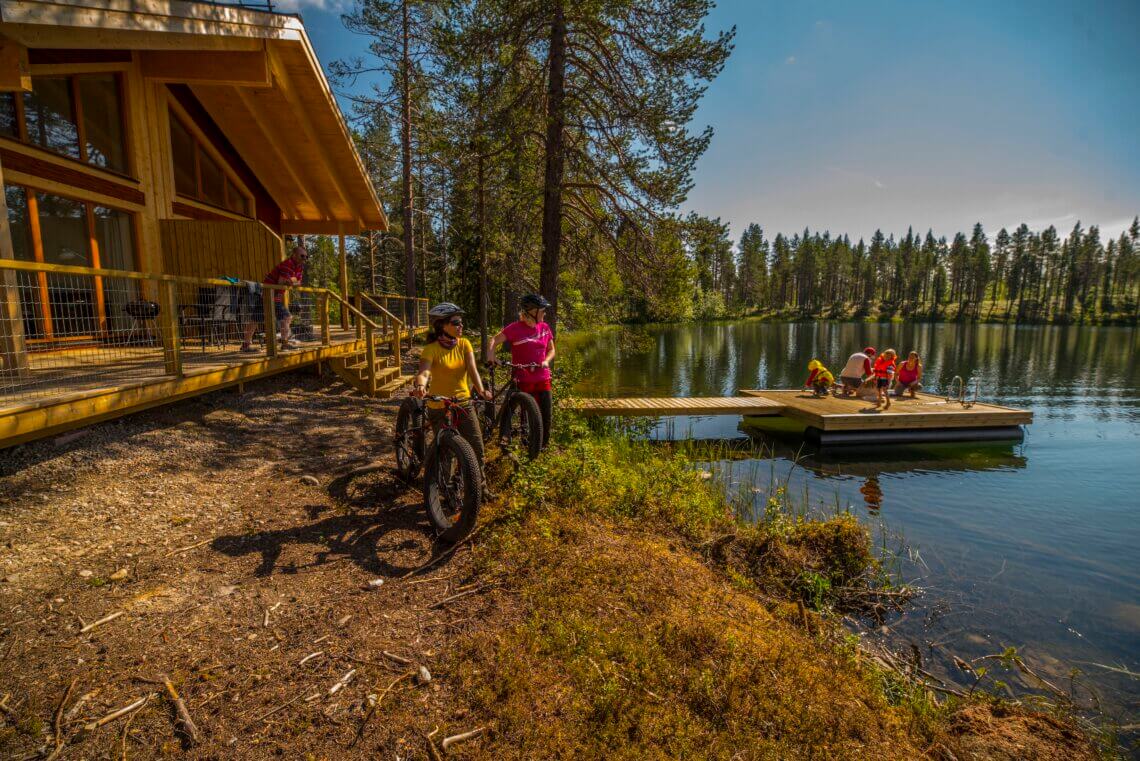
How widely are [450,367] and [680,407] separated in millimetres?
9543

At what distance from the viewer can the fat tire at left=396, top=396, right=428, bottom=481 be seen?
546 cm

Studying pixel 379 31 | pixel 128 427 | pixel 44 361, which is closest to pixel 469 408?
pixel 128 427

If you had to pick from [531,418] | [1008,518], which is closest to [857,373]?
[1008,518]

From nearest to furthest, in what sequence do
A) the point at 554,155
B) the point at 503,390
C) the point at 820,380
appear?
the point at 503,390 → the point at 554,155 → the point at 820,380

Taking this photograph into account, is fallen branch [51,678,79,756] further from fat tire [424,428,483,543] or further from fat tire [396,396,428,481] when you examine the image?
fat tire [396,396,428,481]

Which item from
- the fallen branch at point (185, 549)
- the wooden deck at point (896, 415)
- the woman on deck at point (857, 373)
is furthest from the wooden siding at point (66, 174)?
the woman on deck at point (857, 373)

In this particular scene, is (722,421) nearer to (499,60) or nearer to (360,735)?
(499,60)

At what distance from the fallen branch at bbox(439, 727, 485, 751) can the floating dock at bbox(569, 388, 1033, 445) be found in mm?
9415

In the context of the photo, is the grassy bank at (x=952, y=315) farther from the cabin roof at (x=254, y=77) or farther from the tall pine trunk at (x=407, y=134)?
the cabin roof at (x=254, y=77)

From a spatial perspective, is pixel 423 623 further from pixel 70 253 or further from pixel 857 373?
pixel 857 373

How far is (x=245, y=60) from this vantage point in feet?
26.4

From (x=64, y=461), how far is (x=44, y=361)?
6.82ft

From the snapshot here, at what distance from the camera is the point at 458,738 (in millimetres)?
2598

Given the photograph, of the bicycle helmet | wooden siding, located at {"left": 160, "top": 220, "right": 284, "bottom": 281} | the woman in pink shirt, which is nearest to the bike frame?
the woman in pink shirt
